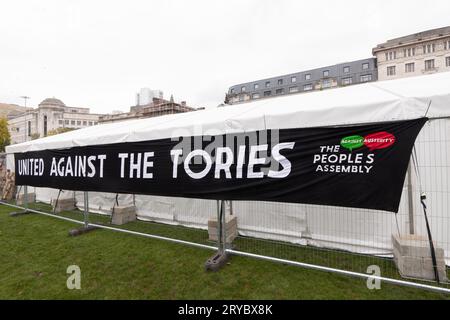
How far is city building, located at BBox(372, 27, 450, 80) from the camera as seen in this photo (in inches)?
1330

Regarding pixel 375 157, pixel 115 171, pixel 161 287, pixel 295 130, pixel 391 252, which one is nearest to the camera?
pixel 375 157

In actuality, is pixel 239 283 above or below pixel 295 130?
below

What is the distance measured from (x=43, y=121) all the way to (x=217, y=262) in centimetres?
9379

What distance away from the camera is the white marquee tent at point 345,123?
2.66 meters

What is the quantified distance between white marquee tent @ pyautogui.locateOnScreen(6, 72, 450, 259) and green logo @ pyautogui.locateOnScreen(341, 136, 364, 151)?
0.44 meters

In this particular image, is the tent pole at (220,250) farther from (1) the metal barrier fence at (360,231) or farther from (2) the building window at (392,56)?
(2) the building window at (392,56)

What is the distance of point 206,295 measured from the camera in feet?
9.19

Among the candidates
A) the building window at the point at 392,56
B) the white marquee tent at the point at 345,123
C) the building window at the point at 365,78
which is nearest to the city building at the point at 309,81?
the building window at the point at 365,78

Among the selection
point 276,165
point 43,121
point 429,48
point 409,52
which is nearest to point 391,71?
point 409,52

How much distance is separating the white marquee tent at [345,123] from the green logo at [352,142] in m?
0.44

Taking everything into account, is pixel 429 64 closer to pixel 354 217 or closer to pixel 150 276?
pixel 354 217

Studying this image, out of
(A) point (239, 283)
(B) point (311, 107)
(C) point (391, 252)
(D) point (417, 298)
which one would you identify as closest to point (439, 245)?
(C) point (391, 252)

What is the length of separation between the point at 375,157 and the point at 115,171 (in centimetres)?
414

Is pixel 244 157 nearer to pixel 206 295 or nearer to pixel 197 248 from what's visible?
pixel 206 295
